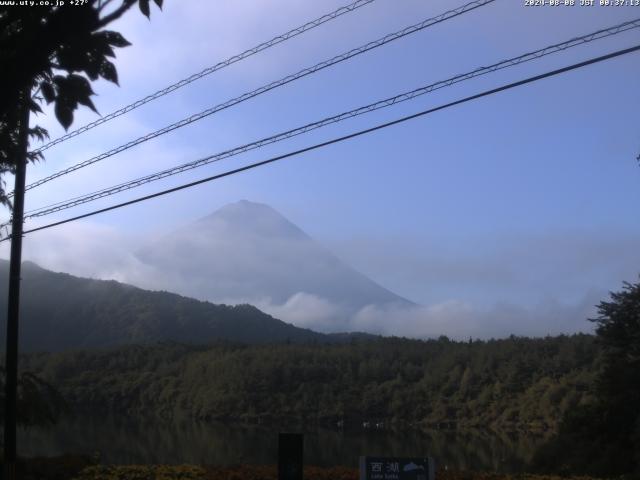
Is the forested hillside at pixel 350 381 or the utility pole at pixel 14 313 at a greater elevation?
the utility pole at pixel 14 313

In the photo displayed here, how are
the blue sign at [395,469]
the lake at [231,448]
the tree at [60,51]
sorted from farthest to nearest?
the lake at [231,448], the blue sign at [395,469], the tree at [60,51]

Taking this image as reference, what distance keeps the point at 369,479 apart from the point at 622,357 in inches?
619

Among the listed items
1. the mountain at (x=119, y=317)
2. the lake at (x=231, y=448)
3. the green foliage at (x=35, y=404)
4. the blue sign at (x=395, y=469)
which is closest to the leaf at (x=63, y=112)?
the blue sign at (x=395, y=469)

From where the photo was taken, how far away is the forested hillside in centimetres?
5866

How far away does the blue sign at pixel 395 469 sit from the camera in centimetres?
1077

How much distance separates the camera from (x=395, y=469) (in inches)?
426

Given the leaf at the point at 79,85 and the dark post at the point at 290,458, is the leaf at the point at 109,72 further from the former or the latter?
the dark post at the point at 290,458

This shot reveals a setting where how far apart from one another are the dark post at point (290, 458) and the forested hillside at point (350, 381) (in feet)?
136

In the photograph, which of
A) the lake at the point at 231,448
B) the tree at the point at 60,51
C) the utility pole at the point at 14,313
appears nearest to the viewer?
the tree at the point at 60,51

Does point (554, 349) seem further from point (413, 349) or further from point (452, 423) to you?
point (413, 349)

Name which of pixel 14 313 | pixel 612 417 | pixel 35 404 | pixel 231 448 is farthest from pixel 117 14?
pixel 231 448

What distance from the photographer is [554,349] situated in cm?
6438

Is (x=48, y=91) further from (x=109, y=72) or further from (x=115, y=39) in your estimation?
(x=115, y=39)

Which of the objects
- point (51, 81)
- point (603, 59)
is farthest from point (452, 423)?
point (51, 81)
